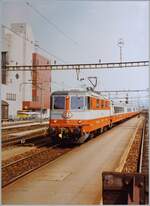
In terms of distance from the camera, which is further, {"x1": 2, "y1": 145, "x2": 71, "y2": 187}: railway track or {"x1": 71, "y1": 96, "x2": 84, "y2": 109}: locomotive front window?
{"x1": 71, "y1": 96, "x2": 84, "y2": 109}: locomotive front window

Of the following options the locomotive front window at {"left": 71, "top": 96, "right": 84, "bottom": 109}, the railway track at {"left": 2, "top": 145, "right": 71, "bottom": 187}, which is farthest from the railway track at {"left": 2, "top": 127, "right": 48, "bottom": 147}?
the railway track at {"left": 2, "top": 145, "right": 71, "bottom": 187}

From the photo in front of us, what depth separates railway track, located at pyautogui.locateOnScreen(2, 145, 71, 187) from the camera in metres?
8.63

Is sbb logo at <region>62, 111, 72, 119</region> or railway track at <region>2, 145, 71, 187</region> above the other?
sbb logo at <region>62, 111, 72, 119</region>

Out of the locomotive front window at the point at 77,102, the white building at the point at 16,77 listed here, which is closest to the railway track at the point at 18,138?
the locomotive front window at the point at 77,102

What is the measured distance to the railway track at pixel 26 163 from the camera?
863 centimetres

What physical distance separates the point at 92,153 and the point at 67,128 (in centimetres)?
169

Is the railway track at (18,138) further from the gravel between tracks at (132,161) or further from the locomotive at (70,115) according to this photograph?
the gravel between tracks at (132,161)

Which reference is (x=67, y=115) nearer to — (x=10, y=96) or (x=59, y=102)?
(x=59, y=102)

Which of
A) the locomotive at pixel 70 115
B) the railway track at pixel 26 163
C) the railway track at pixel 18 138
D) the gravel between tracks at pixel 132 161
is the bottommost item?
the gravel between tracks at pixel 132 161

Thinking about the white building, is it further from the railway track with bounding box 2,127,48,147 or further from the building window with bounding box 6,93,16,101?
the railway track with bounding box 2,127,48,147

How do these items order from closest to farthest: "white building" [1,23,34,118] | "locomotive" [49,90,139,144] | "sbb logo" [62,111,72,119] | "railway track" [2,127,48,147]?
"locomotive" [49,90,139,144]
"sbb logo" [62,111,72,119]
"railway track" [2,127,48,147]
"white building" [1,23,34,118]

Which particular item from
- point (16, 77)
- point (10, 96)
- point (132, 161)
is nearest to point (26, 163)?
point (132, 161)

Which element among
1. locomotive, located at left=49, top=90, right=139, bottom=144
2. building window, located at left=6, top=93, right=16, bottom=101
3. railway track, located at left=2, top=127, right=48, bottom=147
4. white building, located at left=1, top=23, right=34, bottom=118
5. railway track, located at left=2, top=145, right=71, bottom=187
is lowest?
railway track, located at left=2, top=145, right=71, bottom=187

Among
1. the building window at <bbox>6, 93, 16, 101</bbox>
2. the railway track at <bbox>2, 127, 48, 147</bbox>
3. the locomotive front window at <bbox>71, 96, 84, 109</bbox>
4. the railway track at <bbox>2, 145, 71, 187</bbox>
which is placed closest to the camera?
the railway track at <bbox>2, 145, 71, 187</bbox>
